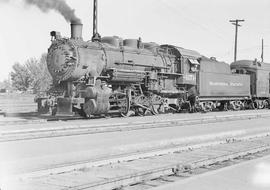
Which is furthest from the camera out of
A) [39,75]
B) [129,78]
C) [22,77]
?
[22,77]

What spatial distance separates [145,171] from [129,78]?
14.1m

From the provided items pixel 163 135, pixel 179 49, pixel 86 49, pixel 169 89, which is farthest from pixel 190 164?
pixel 179 49

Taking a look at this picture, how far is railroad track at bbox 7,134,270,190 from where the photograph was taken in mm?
6719

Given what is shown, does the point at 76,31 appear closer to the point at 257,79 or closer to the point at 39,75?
the point at 257,79

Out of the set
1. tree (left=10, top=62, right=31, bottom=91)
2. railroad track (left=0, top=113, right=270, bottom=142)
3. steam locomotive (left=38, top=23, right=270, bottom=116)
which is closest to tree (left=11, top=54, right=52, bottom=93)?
tree (left=10, top=62, right=31, bottom=91)

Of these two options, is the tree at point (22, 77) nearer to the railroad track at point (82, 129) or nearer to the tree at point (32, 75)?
the tree at point (32, 75)

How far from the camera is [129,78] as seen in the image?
21391 mm

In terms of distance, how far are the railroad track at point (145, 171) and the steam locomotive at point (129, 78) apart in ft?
29.8

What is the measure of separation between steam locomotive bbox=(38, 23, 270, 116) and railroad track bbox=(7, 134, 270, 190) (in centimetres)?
908

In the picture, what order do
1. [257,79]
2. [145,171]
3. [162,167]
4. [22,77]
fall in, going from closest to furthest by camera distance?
1. [145,171]
2. [162,167]
3. [257,79]
4. [22,77]

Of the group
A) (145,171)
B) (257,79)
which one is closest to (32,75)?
(257,79)

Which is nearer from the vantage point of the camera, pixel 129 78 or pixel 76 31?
pixel 76 31

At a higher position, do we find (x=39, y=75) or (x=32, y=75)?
(x=32, y=75)

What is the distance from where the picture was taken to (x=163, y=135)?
1347 cm
